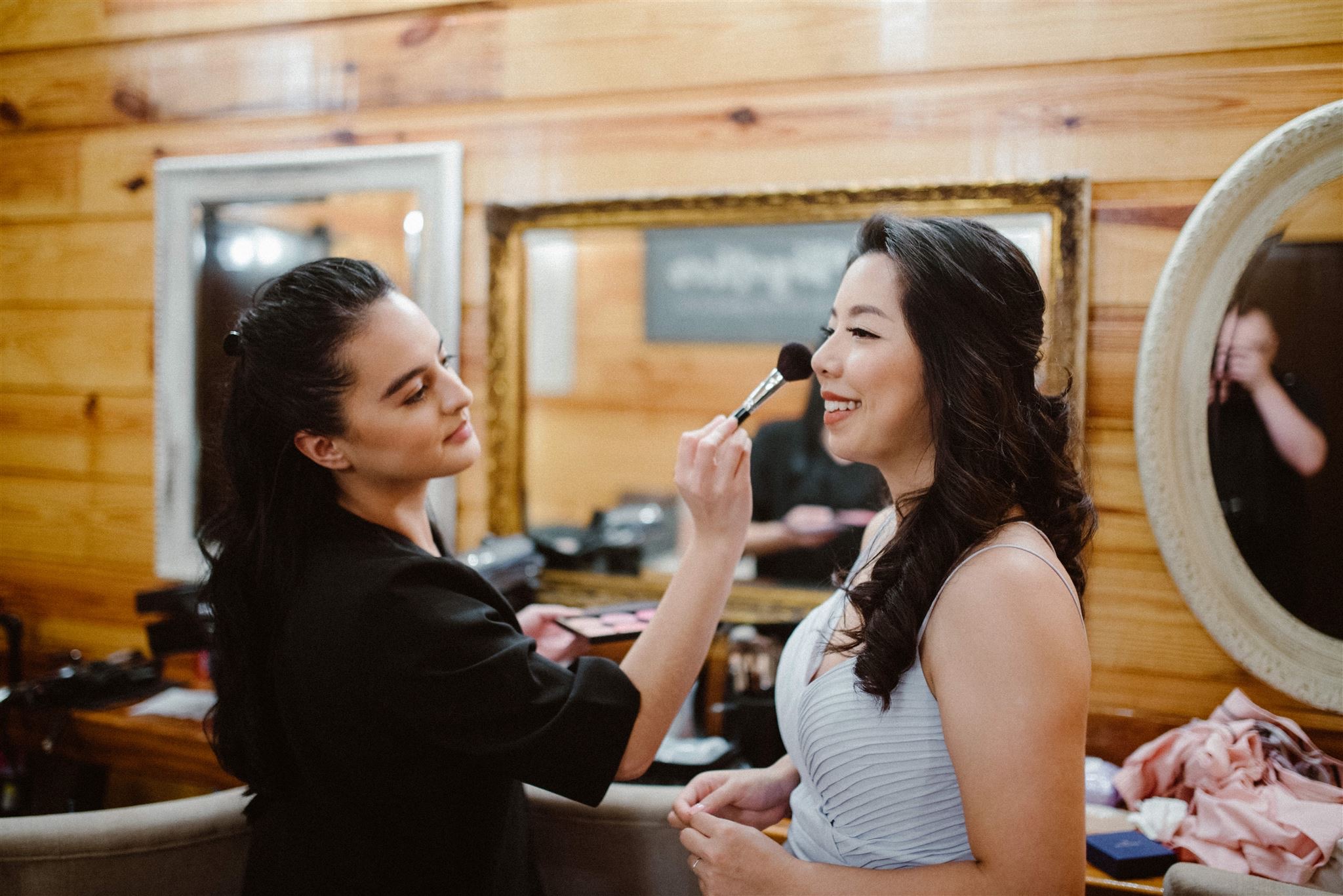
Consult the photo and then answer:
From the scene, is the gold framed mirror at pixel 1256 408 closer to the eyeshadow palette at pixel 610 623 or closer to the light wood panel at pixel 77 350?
the eyeshadow palette at pixel 610 623

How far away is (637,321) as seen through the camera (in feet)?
6.36

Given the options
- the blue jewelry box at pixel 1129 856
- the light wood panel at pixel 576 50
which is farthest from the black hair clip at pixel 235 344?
the blue jewelry box at pixel 1129 856

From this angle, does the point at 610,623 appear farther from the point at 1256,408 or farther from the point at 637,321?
the point at 1256,408

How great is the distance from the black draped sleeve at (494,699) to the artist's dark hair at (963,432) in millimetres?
297

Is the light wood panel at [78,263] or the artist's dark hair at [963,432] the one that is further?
the light wood panel at [78,263]

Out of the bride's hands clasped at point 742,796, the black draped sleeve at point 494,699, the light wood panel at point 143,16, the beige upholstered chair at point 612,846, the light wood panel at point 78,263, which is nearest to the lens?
the black draped sleeve at point 494,699

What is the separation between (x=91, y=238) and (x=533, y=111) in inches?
49.1

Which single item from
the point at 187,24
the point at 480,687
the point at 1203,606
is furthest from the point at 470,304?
the point at 1203,606

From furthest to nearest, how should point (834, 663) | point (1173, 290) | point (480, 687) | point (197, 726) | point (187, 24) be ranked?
point (187, 24), point (197, 726), point (1173, 290), point (834, 663), point (480, 687)

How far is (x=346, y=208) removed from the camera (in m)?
→ 2.09

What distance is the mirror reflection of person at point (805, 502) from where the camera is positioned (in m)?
1.80

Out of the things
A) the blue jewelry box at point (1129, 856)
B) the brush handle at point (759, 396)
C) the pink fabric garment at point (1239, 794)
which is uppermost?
the brush handle at point (759, 396)

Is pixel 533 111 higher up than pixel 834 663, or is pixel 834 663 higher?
pixel 533 111

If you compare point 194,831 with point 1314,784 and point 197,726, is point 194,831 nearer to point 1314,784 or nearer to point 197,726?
point 197,726
